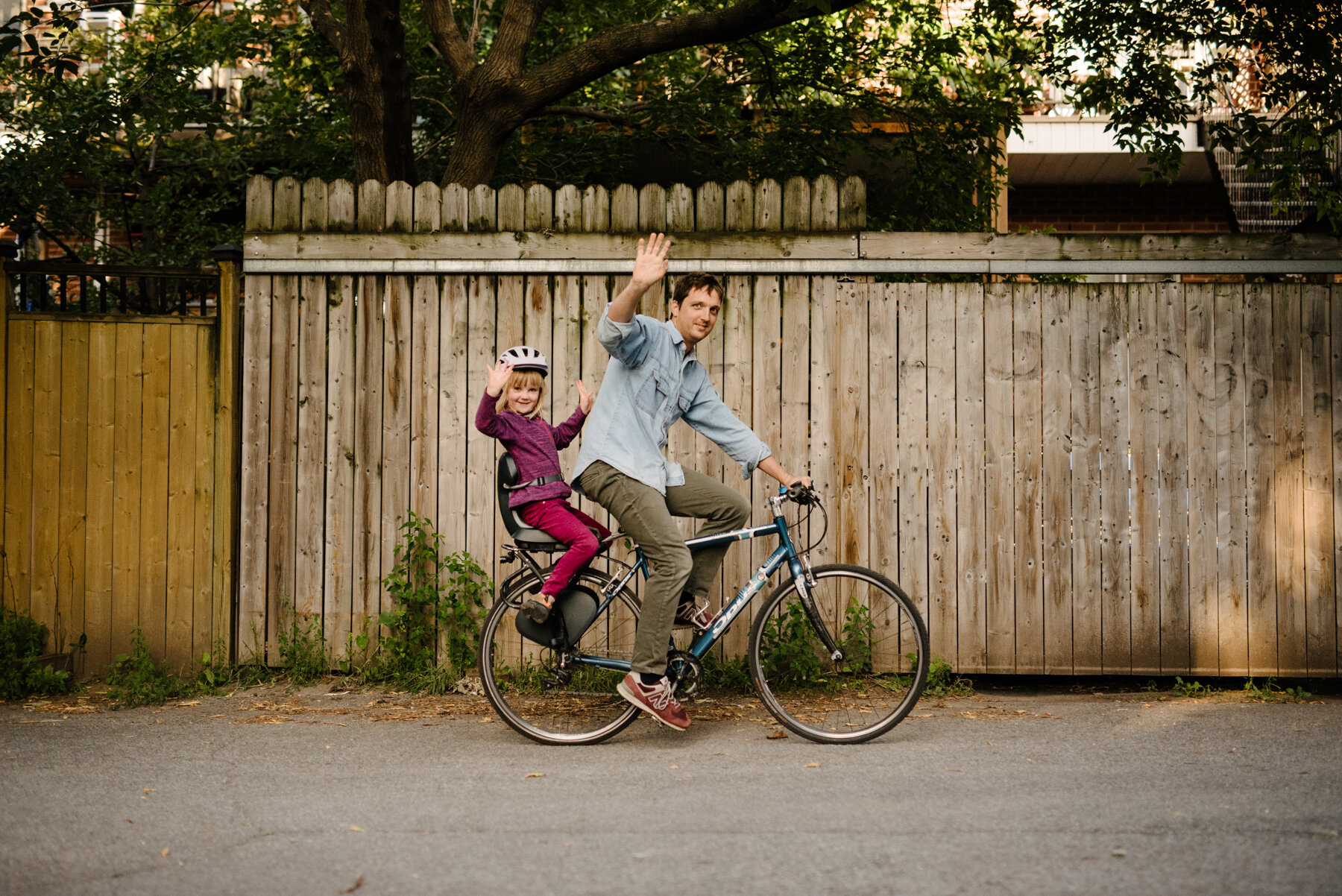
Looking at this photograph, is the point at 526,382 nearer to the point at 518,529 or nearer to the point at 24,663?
the point at 518,529

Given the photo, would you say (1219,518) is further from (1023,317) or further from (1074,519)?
(1023,317)

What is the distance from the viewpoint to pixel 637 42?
6395mm

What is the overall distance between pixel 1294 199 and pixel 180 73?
8405mm

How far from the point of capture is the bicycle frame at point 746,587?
457cm

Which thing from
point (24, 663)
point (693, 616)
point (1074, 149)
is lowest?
point (24, 663)

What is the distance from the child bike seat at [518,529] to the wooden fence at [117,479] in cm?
185

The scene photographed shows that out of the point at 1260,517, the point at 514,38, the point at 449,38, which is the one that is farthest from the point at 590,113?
the point at 1260,517

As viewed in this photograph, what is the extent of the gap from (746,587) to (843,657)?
20.8 inches

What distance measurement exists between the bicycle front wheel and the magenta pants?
80cm

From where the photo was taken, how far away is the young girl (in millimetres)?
4512

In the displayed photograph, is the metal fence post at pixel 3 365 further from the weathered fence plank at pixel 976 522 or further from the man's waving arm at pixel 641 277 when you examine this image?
the weathered fence plank at pixel 976 522

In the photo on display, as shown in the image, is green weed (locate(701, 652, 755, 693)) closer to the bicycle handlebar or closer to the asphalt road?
the asphalt road

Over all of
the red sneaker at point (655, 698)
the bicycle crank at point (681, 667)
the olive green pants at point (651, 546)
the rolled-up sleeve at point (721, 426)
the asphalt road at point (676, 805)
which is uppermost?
the rolled-up sleeve at point (721, 426)

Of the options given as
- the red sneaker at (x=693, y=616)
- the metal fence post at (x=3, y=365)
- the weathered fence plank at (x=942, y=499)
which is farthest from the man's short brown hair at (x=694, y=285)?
the metal fence post at (x=3, y=365)
